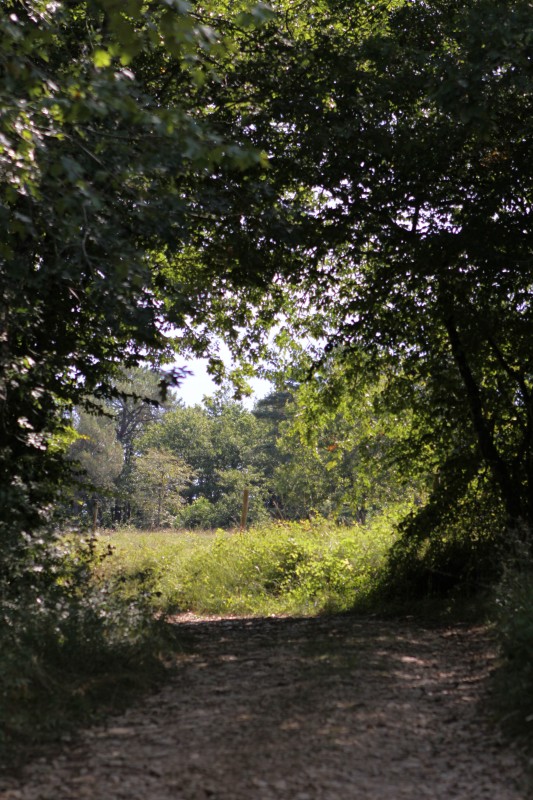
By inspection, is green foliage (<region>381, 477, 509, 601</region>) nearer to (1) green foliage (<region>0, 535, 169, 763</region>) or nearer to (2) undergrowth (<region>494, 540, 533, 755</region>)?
(2) undergrowth (<region>494, 540, 533, 755</region>)

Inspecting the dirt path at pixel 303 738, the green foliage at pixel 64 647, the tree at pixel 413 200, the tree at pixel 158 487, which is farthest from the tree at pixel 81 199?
the tree at pixel 158 487

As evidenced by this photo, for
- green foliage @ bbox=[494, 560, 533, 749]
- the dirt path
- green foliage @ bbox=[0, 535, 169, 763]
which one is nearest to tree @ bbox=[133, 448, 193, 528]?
green foliage @ bbox=[0, 535, 169, 763]

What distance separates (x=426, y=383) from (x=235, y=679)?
603cm

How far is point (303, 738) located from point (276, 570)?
9772mm

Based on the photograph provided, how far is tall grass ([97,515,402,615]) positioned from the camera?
12.7 metres

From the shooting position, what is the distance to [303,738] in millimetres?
4898

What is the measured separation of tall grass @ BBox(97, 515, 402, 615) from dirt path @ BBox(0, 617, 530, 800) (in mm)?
4836

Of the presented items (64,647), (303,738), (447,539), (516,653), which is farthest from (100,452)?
(303,738)

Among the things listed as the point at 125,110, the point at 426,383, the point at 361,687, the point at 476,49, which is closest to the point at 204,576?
the point at 426,383

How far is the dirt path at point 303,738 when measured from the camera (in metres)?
4.27

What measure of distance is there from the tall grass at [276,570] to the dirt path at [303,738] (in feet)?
15.9

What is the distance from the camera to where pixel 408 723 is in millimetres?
5301

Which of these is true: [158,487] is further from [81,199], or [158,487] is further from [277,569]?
[81,199]

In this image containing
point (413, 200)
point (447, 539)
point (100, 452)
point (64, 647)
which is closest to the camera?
point (64, 647)
